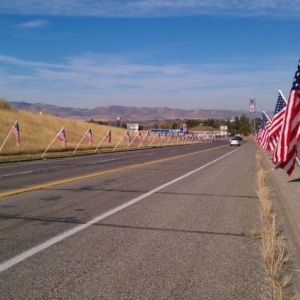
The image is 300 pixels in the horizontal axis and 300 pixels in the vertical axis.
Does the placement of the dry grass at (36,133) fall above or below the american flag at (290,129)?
below

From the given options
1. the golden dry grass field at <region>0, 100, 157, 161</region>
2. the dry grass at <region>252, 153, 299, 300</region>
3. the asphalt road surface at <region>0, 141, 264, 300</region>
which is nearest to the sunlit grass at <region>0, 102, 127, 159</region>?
the golden dry grass field at <region>0, 100, 157, 161</region>

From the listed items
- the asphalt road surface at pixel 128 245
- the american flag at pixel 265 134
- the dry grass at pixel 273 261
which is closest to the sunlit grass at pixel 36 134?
the american flag at pixel 265 134

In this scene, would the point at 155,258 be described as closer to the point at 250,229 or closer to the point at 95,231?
the point at 95,231

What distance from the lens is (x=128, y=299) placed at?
16.5ft

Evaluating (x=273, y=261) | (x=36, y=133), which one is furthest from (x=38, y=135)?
(x=273, y=261)

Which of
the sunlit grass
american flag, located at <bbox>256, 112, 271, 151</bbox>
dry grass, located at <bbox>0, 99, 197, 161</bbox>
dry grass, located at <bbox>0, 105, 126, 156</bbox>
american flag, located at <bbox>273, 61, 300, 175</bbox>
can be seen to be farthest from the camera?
dry grass, located at <bbox>0, 105, 126, 156</bbox>

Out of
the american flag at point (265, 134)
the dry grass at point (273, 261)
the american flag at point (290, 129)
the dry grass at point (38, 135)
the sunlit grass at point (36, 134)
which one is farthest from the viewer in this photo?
the sunlit grass at point (36, 134)

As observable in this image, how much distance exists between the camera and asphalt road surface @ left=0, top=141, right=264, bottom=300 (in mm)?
5406

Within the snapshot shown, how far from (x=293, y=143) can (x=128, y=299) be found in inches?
363

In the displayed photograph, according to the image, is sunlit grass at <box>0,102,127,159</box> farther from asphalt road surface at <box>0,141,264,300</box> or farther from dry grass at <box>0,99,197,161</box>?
asphalt road surface at <box>0,141,264,300</box>

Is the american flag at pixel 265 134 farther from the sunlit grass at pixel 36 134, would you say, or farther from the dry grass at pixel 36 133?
the dry grass at pixel 36 133

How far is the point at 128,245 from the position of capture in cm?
726

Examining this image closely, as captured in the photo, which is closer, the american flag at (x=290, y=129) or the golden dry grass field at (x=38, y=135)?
the american flag at (x=290, y=129)

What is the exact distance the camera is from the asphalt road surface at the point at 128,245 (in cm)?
541
